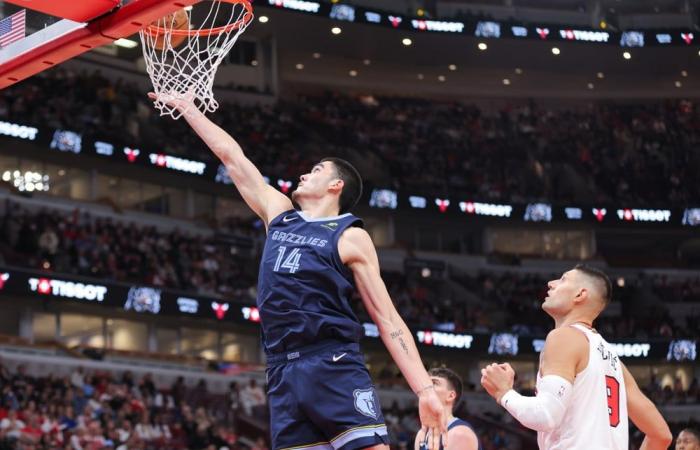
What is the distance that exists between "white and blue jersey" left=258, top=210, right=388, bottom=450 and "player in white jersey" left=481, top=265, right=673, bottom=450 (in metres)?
0.72

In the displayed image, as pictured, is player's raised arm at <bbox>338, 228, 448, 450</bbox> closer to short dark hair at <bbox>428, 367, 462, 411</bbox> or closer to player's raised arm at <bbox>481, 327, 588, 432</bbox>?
player's raised arm at <bbox>481, 327, 588, 432</bbox>

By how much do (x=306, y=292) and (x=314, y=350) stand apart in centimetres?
26

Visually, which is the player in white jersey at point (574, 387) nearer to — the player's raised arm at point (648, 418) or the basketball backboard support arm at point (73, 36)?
the player's raised arm at point (648, 418)

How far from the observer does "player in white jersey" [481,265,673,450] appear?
5.29 m

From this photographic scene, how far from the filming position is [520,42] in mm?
40188

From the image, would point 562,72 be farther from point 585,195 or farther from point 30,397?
point 30,397

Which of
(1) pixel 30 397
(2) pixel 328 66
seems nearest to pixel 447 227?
(2) pixel 328 66

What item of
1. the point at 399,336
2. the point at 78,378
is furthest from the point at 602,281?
the point at 78,378

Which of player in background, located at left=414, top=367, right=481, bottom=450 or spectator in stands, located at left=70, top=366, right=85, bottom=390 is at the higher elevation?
spectator in stands, located at left=70, top=366, right=85, bottom=390

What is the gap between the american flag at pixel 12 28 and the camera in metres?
7.45

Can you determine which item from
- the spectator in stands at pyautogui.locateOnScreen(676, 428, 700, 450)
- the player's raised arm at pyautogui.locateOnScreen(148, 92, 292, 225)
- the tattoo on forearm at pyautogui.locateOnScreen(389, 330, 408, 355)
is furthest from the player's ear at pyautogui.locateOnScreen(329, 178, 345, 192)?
the spectator in stands at pyautogui.locateOnScreen(676, 428, 700, 450)

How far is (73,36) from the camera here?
279 inches

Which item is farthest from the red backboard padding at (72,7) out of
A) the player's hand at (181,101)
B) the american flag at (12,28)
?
the player's hand at (181,101)

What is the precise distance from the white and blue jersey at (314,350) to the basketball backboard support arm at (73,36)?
79.5 inches
